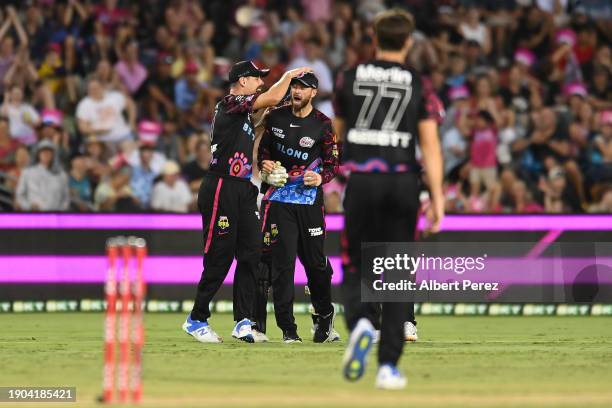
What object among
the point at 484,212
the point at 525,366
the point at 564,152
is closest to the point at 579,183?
the point at 564,152

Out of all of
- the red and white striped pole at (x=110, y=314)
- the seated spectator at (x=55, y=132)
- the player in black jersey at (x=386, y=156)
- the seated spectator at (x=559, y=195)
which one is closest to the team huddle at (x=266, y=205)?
the player in black jersey at (x=386, y=156)

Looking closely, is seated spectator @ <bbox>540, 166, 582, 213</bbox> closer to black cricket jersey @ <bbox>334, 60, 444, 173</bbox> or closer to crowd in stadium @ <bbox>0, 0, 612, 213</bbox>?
crowd in stadium @ <bbox>0, 0, 612, 213</bbox>

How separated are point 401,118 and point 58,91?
13822mm

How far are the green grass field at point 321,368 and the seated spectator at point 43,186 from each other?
3.99m

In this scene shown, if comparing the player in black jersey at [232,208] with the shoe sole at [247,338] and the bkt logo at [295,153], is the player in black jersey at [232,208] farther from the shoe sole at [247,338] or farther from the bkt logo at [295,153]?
the bkt logo at [295,153]

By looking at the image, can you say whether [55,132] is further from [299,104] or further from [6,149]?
[299,104]

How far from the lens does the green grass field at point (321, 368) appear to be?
10.0m

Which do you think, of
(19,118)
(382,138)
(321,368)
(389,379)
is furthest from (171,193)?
(389,379)

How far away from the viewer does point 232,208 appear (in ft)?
47.1

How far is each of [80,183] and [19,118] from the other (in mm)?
Answer: 1621

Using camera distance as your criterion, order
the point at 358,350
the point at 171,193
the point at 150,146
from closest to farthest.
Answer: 1. the point at 358,350
2. the point at 171,193
3. the point at 150,146

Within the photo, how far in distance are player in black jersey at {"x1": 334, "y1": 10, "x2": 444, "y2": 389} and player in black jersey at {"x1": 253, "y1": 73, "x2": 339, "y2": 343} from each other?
3864 millimetres

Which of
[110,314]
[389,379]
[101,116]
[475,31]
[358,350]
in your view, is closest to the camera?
[110,314]

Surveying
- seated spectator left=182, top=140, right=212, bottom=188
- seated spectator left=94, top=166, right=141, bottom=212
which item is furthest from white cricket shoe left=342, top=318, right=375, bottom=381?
seated spectator left=182, top=140, right=212, bottom=188
